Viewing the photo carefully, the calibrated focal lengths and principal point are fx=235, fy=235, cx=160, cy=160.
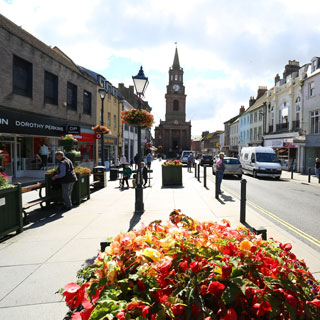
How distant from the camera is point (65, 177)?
732 cm

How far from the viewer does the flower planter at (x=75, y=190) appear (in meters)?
7.54

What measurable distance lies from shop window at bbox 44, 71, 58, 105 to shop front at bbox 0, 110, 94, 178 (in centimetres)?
146

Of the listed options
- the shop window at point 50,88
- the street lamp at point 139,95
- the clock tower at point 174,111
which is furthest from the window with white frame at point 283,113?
the clock tower at point 174,111

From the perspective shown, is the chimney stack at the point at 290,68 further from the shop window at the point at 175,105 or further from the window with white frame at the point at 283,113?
the shop window at the point at 175,105

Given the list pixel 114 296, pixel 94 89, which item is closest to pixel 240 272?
pixel 114 296

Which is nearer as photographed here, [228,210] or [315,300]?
[315,300]

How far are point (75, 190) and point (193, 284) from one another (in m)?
7.63

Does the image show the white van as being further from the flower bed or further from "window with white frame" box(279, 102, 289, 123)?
the flower bed

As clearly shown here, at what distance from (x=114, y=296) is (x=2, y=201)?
4605mm

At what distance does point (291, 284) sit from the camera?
51.8 inches

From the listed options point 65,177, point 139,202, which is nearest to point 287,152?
point 139,202

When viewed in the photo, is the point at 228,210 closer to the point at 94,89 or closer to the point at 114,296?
the point at 114,296

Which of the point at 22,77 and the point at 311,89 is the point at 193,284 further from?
the point at 311,89

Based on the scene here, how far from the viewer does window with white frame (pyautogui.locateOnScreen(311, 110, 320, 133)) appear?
22969 millimetres
